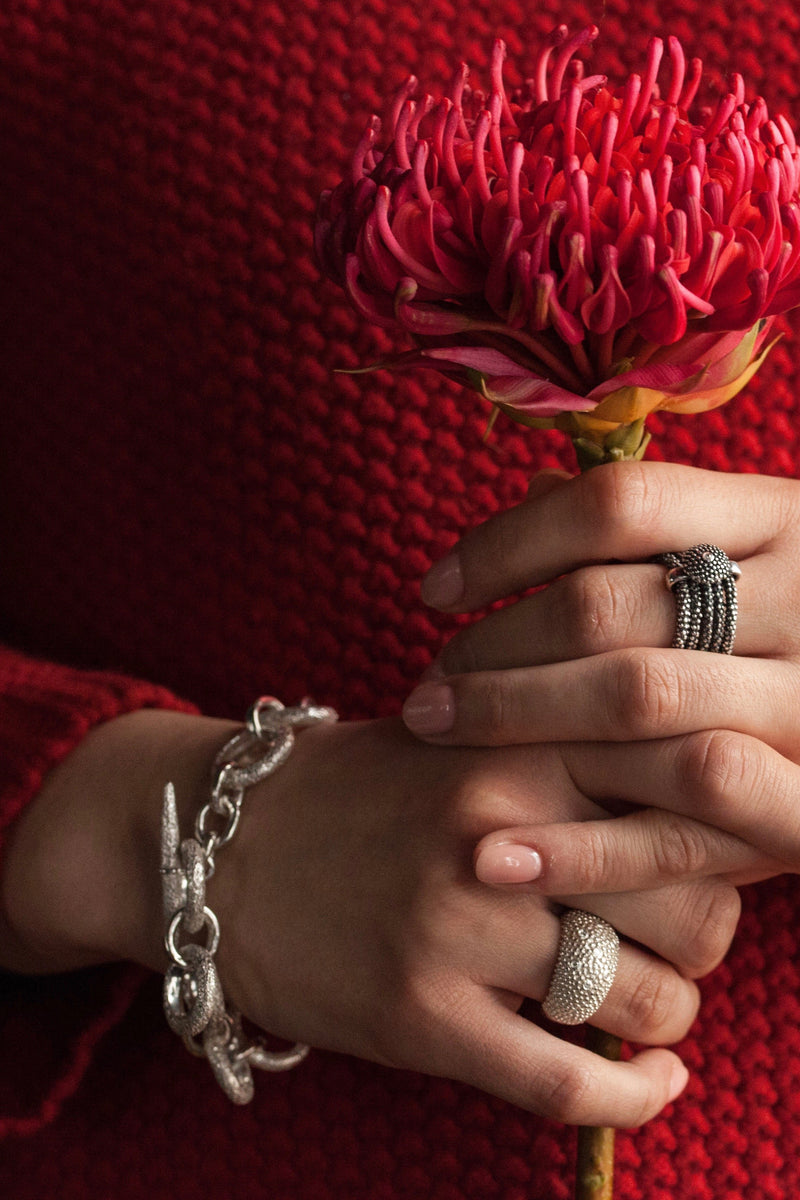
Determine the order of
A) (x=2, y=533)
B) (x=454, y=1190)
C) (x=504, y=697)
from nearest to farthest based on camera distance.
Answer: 1. (x=504, y=697)
2. (x=454, y=1190)
3. (x=2, y=533)

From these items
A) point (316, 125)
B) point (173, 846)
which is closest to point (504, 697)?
point (173, 846)

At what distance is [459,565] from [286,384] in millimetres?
259

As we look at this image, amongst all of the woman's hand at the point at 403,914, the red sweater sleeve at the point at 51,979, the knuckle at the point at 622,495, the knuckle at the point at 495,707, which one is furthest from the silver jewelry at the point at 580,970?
the red sweater sleeve at the point at 51,979

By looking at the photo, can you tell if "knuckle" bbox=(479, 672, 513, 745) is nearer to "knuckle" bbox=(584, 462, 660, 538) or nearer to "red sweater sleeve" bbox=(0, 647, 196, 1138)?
"knuckle" bbox=(584, 462, 660, 538)

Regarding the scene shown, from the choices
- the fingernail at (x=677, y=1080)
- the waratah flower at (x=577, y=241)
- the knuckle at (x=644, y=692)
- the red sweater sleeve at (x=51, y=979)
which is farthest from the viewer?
the red sweater sleeve at (x=51, y=979)

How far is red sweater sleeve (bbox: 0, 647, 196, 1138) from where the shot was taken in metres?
0.73

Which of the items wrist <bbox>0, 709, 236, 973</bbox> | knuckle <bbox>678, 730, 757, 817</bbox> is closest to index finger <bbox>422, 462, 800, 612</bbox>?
knuckle <bbox>678, 730, 757, 817</bbox>

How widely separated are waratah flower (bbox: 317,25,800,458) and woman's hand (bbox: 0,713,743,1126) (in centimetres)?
22

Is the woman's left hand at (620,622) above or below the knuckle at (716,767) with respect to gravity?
above

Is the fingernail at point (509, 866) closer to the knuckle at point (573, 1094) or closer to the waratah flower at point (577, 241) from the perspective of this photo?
the knuckle at point (573, 1094)

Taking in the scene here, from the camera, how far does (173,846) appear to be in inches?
25.1

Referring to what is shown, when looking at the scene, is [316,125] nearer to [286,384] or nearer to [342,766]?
[286,384]

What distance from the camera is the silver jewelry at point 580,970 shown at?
0.56 m

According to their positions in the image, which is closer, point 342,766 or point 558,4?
point 342,766
